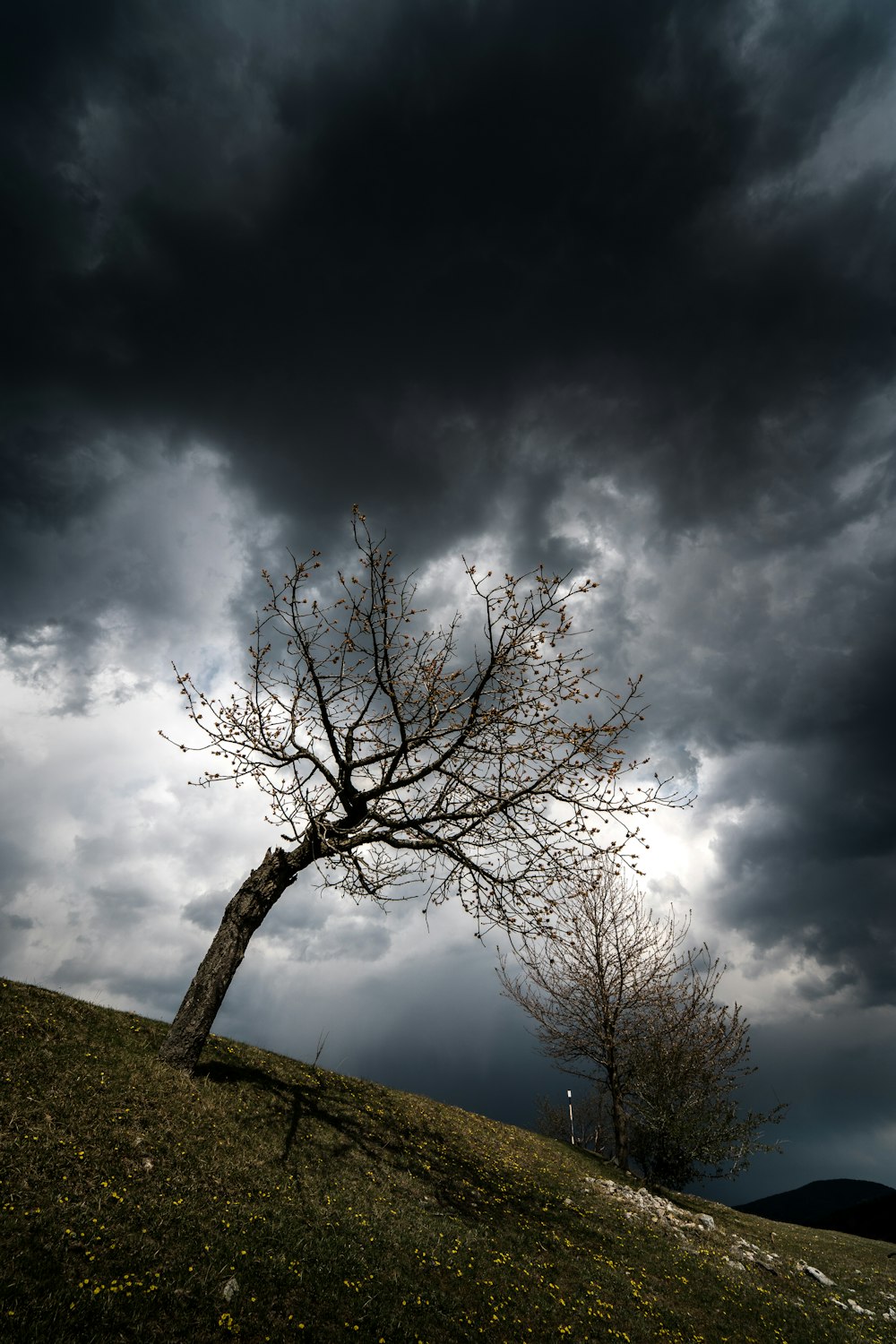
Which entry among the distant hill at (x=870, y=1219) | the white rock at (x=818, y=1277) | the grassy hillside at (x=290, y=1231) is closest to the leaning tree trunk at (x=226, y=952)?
the grassy hillside at (x=290, y=1231)

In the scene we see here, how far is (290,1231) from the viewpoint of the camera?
7.97 m

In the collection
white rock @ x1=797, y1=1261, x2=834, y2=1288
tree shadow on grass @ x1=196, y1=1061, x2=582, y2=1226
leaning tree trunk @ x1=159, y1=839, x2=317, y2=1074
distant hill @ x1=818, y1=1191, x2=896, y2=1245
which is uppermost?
leaning tree trunk @ x1=159, y1=839, x2=317, y2=1074

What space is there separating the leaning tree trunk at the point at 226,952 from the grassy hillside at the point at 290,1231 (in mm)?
517

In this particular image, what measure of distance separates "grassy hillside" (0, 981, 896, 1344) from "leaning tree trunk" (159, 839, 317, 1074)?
20.3 inches

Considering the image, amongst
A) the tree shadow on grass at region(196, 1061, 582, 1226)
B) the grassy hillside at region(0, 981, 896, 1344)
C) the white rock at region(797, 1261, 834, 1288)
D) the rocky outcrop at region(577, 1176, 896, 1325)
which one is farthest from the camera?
the white rock at region(797, 1261, 834, 1288)

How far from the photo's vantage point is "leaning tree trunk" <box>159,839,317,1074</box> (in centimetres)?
1155

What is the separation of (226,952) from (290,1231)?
5023 mm

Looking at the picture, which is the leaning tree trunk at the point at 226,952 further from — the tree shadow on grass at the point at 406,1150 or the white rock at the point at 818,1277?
the white rock at the point at 818,1277

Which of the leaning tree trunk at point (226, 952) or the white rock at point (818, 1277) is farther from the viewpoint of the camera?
the white rock at point (818, 1277)

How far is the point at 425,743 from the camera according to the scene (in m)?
12.0

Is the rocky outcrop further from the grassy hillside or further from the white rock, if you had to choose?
the grassy hillside

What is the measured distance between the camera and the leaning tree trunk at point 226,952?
11555 millimetres

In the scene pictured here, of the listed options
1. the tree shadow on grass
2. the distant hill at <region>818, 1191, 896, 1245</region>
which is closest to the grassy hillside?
the tree shadow on grass

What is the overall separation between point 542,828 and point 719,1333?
25.1 feet
